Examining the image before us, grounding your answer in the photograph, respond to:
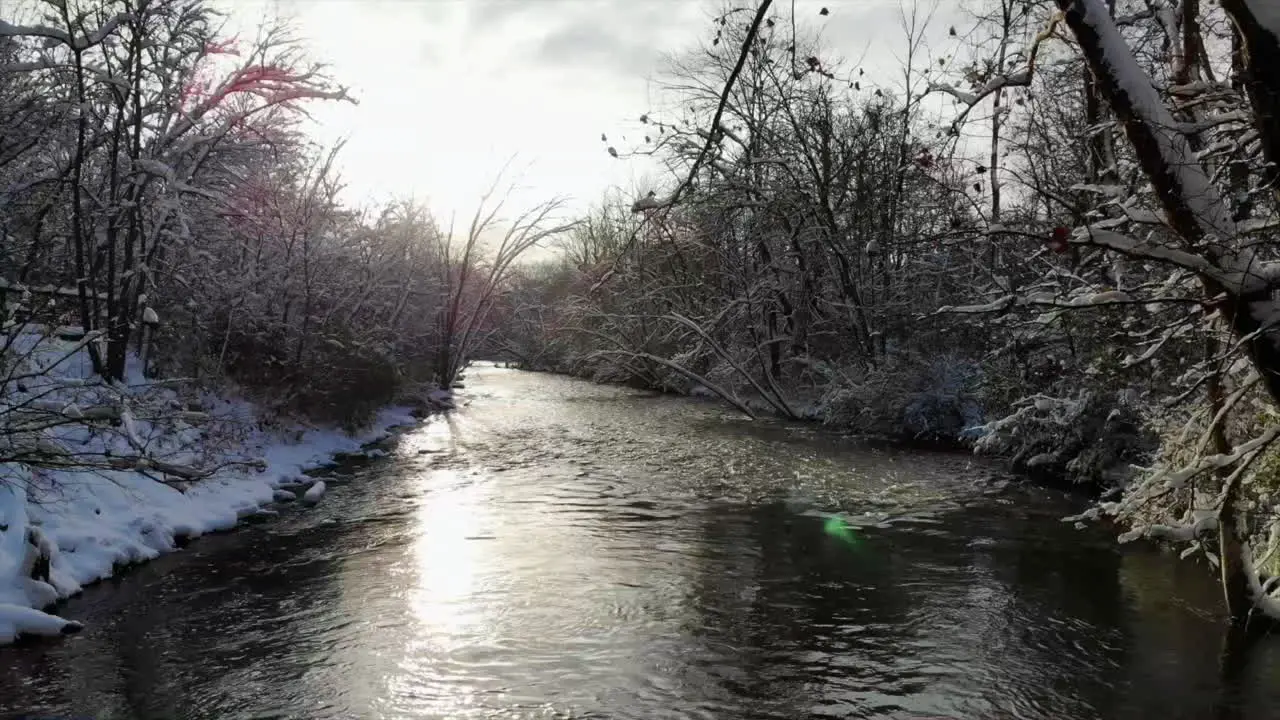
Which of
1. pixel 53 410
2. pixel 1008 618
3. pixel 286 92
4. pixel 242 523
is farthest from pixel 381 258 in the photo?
pixel 1008 618

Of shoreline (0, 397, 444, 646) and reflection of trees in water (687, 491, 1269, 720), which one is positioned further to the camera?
shoreline (0, 397, 444, 646)

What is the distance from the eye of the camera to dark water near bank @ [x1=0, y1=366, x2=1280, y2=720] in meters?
5.86

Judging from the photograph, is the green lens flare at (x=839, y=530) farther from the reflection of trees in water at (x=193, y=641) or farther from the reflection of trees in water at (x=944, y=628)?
the reflection of trees in water at (x=193, y=641)

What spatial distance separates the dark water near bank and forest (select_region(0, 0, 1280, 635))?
123cm

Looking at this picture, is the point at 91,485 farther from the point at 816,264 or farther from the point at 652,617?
the point at 816,264

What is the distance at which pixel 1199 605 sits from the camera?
25.2ft

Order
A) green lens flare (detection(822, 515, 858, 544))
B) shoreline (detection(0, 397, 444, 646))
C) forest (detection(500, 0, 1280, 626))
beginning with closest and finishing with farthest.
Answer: forest (detection(500, 0, 1280, 626))
shoreline (detection(0, 397, 444, 646))
green lens flare (detection(822, 515, 858, 544))

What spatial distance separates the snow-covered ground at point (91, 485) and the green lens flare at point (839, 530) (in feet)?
24.5

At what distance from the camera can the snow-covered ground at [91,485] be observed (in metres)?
7.12

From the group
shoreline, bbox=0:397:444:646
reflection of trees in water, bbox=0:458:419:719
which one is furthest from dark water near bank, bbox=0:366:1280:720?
shoreline, bbox=0:397:444:646

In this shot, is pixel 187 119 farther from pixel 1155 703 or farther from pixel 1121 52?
pixel 1155 703

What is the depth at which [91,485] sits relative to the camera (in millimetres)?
9547

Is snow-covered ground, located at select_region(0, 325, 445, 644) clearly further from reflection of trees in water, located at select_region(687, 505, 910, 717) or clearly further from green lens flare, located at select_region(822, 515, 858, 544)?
green lens flare, located at select_region(822, 515, 858, 544)

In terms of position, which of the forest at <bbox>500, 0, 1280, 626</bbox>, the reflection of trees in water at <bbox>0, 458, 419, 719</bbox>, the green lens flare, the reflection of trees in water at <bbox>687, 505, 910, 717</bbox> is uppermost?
the forest at <bbox>500, 0, 1280, 626</bbox>
